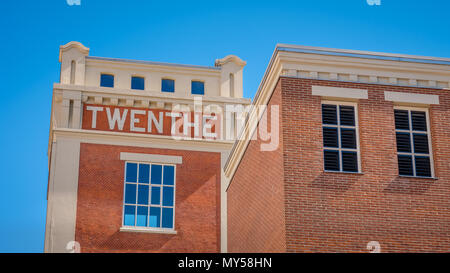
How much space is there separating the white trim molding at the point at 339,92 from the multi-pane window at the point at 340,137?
0.30 m

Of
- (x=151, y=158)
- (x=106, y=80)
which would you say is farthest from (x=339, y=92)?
(x=106, y=80)

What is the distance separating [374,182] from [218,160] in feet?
49.4

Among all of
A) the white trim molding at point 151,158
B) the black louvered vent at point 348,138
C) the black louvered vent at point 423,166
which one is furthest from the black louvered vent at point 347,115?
the white trim molding at point 151,158

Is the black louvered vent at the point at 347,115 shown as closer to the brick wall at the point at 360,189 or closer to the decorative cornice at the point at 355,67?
the brick wall at the point at 360,189

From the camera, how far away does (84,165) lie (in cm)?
3366

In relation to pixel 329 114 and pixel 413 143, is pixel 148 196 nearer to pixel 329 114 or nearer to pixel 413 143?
pixel 329 114

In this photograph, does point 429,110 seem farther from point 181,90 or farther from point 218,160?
point 181,90

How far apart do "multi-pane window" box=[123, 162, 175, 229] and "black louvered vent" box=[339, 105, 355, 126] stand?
13.8 m

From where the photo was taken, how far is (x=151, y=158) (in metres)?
34.2

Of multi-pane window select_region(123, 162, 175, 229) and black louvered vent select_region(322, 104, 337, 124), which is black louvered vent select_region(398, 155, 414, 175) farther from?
multi-pane window select_region(123, 162, 175, 229)

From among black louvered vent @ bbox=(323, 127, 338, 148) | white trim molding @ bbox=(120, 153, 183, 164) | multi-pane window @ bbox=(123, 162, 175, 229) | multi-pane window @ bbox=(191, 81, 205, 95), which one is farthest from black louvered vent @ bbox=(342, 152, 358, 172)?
multi-pane window @ bbox=(191, 81, 205, 95)

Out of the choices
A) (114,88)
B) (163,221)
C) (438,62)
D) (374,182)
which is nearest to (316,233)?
(374,182)

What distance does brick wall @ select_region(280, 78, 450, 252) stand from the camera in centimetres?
2003
